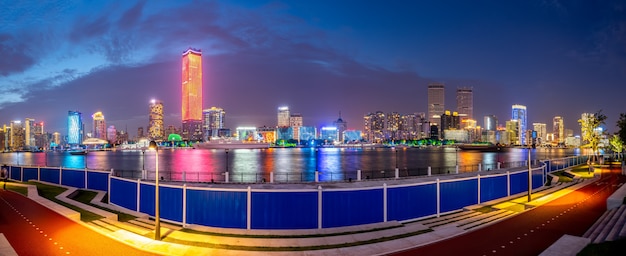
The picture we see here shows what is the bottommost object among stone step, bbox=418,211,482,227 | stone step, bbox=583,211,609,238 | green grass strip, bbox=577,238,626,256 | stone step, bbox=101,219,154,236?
stone step, bbox=418,211,482,227

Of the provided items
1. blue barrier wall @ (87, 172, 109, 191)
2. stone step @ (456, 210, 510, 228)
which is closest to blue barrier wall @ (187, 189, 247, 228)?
stone step @ (456, 210, 510, 228)

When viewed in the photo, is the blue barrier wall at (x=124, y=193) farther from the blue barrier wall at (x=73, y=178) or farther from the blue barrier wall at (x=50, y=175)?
the blue barrier wall at (x=50, y=175)

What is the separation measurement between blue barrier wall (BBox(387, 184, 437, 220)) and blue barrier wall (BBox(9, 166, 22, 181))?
48067 mm

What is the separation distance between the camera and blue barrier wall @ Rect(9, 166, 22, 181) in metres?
46.1

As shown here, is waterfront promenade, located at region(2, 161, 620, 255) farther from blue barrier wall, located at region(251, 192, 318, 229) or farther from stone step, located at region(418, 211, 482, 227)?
blue barrier wall, located at region(251, 192, 318, 229)

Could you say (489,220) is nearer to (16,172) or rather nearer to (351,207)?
(351,207)

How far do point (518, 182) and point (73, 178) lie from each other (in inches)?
1729

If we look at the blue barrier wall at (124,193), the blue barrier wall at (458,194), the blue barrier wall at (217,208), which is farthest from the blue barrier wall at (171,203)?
the blue barrier wall at (458,194)

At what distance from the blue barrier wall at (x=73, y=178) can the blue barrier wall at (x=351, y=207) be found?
30197mm

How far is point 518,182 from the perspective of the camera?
3078cm

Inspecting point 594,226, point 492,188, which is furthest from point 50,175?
point 594,226

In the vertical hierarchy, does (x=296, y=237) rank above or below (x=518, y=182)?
below

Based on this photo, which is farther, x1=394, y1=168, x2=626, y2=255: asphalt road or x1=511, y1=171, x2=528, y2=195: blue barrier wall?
x1=511, y1=171, x2=528, y2=195: blue barrier wall

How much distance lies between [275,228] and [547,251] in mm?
12745
